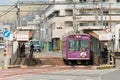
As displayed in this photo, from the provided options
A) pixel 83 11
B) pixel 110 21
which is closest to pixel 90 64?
pixel 110 21

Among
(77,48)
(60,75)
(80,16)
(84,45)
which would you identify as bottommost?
(60,75)

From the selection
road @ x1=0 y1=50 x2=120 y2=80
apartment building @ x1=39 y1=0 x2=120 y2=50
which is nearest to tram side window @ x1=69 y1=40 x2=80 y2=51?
road @ x1=0 y1=50 x2=120 y2=80

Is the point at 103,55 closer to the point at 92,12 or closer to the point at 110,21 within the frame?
the point at 110,21

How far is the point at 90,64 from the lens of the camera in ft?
151

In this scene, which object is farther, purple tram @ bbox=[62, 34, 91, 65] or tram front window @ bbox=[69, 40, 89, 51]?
tram front window @ bbox=[69, 40, 89, 51]

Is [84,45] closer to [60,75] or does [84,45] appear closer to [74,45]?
[74,45]

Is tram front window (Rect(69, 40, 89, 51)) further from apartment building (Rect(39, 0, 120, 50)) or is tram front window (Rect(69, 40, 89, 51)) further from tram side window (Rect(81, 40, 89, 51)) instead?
apartment building (Rect(39, 0, 120, 50))

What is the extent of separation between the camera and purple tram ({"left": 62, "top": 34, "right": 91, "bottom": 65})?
43628 mm

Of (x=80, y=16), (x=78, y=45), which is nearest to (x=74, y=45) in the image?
(x=78, y=45)

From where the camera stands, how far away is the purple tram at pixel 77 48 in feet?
143

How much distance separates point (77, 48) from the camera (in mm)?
44062

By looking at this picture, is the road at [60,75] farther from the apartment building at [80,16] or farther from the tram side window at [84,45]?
the apartment building at [80,16]

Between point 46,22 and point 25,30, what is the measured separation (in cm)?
7131

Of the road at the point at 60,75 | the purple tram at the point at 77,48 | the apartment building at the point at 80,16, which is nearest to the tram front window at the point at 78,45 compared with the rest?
the purple tram at the point at 77,48
